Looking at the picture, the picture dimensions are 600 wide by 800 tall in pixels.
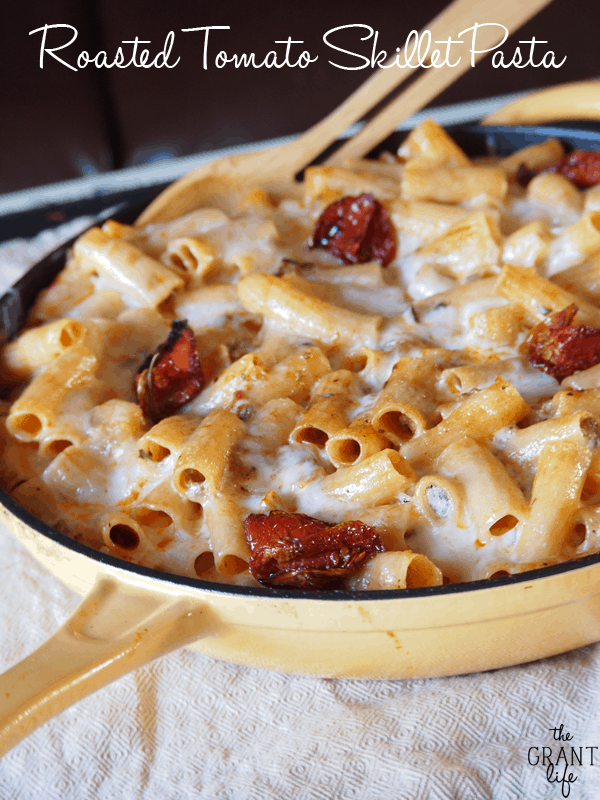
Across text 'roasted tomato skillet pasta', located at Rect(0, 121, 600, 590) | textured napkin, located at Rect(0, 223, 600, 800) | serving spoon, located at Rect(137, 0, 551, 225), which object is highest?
serving spoon, located at Rect(137, 0, 551, 225)

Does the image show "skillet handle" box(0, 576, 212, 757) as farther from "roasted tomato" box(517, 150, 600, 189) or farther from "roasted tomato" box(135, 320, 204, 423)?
"roasted tomato" box(517, 150, 600, 189)

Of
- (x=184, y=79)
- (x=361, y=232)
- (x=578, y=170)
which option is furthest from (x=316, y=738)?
(x=184, y=79)

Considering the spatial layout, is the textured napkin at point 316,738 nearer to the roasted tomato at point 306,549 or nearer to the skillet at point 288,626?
the skillet at point 288,626

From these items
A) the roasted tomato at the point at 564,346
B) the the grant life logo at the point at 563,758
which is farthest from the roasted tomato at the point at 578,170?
the the grant life logo at the point at 563,758

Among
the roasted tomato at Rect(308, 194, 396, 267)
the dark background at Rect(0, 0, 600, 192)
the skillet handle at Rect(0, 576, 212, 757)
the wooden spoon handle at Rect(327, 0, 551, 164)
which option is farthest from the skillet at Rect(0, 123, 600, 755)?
the dark background at Rect(0, 0, 600, 192)

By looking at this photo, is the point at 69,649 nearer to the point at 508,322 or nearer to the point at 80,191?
the point at 508,322

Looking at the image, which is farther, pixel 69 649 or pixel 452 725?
pixel 452 725

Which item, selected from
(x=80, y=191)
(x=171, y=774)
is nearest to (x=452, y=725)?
(x=171, y=774)
